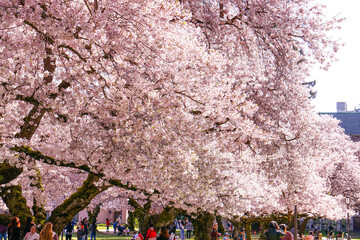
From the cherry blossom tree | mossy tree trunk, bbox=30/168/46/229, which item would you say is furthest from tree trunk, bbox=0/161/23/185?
mossy tree trunk, bbox=30/168/46/229

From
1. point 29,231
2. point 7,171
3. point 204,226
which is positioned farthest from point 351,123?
point 7,171

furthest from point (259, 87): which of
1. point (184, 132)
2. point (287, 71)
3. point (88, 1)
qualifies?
point (88, 1)

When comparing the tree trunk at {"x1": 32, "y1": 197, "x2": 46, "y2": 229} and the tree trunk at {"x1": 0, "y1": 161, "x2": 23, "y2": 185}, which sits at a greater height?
the tree trunk at {"x1": 0, "y1": 161, "x2": 23, "y2": 185}

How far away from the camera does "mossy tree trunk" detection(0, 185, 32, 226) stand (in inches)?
630

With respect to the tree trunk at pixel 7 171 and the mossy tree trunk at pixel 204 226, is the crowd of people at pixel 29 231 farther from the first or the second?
the mossy tree trunk at pixel 204 226

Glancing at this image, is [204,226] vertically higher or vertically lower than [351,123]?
lower

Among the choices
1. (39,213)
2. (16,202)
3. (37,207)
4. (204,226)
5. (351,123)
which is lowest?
(204,226)

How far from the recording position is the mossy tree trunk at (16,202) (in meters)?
16.0

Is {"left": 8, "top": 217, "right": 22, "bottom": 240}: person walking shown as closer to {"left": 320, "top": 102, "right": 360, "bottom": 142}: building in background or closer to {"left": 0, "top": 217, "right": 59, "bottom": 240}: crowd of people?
{"left": 0, "top": 217, "right": 59, "bottom": 240}: crowd of people

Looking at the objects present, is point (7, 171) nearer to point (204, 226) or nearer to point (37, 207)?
point (37, 207)

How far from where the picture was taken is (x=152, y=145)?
11047mm

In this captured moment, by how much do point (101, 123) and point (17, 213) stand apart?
17.9 ft

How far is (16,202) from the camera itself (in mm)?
16375

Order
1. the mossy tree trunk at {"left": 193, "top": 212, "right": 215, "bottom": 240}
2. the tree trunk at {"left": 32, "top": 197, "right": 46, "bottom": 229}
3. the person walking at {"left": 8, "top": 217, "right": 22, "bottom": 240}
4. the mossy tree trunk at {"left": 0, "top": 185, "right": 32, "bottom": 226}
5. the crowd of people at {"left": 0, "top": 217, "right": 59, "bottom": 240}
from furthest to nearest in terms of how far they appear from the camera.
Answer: the mossy tree trunk at {"left": 193, "top": 212, "right": 215, "bottom": 240} < the tree trunk at {"left": 32, "top": 197, "right": 46, "bottom": 229} < the mossy tree trunk at {"left": 0, "top": 185, "right": 32, "bottom": 226} < the person walking at {"left": 8, "top": 217, "right": 22, "bottom": 240} < the crowd of people at {"left": 0, "top": 217, "right": 59, "bottom": 240}
